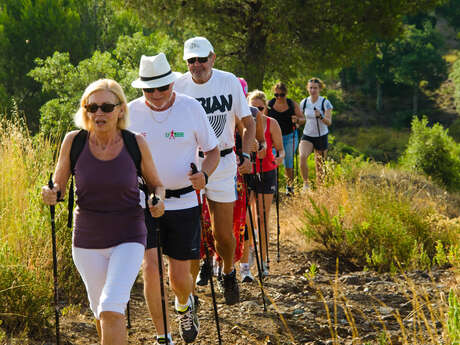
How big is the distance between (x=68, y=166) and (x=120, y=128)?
1.25 feet

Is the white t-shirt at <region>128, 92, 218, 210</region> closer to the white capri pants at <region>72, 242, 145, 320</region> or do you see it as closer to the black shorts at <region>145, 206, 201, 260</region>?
the black shorts at <region>145, 206, 201, 260</region>

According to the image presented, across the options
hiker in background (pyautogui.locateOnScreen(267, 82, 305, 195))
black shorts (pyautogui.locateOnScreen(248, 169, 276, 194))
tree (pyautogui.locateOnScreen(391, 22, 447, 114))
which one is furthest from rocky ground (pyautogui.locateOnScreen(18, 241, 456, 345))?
tree (pyautogui.locateOnScreen(391, 22, 447, 114))

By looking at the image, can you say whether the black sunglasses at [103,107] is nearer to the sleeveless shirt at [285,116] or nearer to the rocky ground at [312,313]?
the rocky ground at [312,313]

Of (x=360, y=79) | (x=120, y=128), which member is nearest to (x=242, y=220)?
(x=120, y=128)

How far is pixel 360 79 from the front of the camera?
210ft

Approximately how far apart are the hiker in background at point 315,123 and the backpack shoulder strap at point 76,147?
7929mm

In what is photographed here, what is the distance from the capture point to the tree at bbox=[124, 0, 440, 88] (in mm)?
15023

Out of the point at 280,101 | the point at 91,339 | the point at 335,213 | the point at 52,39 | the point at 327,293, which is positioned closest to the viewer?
the point at 91,339

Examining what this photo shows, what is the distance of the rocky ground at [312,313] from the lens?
5.04m

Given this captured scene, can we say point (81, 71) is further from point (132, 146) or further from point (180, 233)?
point (132, 146)

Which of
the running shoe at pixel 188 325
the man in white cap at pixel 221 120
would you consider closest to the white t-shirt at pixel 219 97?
the man in white cap at pixel 221 120

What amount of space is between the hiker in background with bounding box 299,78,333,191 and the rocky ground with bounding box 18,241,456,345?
4.38m

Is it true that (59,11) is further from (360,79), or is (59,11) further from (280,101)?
(360,79)

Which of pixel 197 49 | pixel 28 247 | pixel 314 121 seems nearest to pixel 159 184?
pixel 197 49
